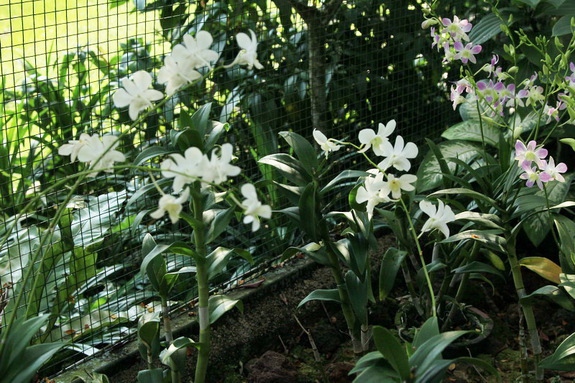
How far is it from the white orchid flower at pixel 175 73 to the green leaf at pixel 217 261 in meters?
0.57

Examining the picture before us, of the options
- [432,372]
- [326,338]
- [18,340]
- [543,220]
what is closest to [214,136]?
[18,340]

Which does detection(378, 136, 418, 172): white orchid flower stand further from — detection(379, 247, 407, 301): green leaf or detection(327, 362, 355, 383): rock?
detection(327, 362, 355, 383): rock

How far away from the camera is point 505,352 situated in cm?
234

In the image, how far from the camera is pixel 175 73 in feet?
4.08

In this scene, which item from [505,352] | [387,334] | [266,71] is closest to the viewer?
[387,334]

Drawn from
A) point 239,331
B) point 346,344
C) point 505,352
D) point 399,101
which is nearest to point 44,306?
point 239,331

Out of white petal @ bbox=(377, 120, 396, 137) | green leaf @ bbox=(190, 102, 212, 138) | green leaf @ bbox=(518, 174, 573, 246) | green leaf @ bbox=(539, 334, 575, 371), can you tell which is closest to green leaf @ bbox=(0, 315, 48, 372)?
green leaf @ bbox=(190, 102, 212, 138)

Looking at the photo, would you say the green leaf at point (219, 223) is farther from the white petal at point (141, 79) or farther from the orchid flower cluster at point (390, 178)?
the white petal at point (141, 79)

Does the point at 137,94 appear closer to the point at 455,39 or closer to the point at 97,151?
the point at 97,151

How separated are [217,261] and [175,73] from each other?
1.98ft

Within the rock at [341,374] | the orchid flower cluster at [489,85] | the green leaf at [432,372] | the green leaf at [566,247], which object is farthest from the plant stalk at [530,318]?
the green leaf at [432,372]

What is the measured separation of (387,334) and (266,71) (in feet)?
5.37

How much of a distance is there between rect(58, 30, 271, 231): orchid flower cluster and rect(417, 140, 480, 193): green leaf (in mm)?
1397

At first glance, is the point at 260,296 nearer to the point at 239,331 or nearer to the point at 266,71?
the point at 239,331
